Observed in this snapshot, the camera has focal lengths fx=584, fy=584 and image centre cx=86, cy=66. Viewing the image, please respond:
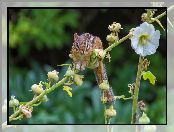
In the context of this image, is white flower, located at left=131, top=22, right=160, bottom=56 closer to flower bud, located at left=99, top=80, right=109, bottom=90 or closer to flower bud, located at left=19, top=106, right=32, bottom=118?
flower bud, located at left=99, top=80, right=109, bottom=90

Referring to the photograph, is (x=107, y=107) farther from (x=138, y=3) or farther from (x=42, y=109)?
(x=42, y=109)

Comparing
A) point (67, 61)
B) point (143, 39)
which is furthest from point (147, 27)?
point (67, 61)

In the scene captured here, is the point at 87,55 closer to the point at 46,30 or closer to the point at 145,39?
the point at 145,39

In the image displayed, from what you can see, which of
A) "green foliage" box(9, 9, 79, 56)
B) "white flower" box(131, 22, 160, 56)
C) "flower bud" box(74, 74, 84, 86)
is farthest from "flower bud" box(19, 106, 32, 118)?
"green foliage" box(9, 9, 79, 56)

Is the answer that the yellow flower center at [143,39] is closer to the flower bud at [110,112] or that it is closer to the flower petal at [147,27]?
the flower petal at [147,27]

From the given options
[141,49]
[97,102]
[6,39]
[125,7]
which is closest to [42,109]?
[97,102]

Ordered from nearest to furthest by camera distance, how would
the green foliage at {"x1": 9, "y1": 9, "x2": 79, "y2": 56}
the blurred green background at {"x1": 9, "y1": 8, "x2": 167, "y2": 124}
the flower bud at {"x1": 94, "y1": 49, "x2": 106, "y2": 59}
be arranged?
1. the flower bud at {"x1": 94, "y1": 49, "x2": 106, "y2": 59}
2. the blurred green background at {"x1": 9, "y1": 8, "x2": 167, "y2": 124}
3. the green foliage at {"x1": 9, "y1": 9, "x2": 79, "y2": 56}
